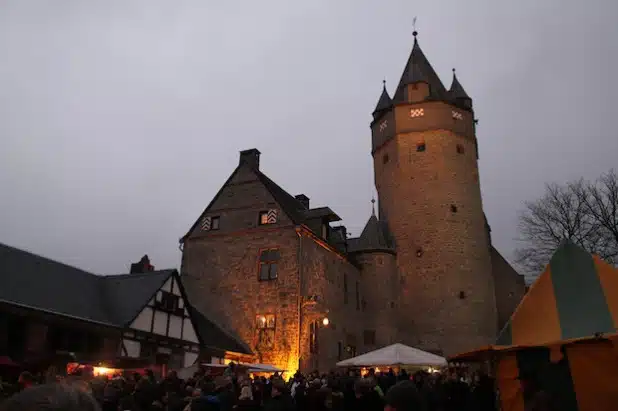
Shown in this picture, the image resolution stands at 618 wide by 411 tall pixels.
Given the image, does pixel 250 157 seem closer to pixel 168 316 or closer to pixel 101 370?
pixel 168 316

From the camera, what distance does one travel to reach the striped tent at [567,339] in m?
6.41

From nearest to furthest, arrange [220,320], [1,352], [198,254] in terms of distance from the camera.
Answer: [1,352], [220,320], [198,254]

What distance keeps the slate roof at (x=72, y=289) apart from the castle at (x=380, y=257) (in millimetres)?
4602

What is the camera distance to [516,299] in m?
32.8

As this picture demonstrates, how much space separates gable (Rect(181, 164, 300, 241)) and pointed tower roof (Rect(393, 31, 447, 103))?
1335 cm

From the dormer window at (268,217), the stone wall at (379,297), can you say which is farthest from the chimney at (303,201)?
the dormer window at (268,217)

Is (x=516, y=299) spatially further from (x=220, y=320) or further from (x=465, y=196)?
(x=220, y=320)

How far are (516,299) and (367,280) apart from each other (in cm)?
1014

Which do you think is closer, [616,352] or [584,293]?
[616,352]

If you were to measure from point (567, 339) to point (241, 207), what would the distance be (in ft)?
69.8

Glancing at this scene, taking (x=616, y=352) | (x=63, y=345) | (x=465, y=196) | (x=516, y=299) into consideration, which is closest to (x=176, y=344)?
(x=63, y=345)

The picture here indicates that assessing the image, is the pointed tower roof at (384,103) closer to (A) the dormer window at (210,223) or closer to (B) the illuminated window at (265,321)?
(A) the dormer window at (210,223)

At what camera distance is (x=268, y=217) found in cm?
2580

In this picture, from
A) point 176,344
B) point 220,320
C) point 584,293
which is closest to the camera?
point 584,293
